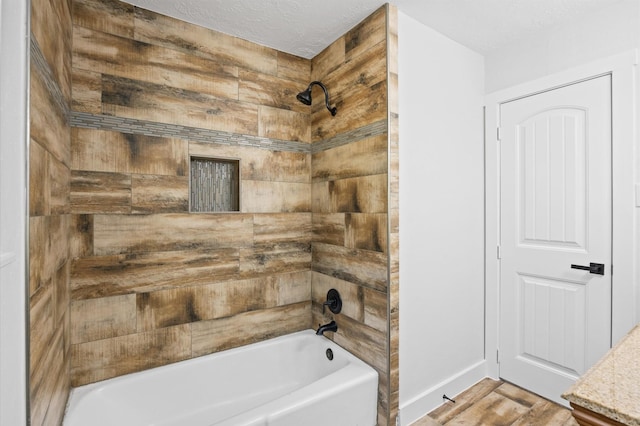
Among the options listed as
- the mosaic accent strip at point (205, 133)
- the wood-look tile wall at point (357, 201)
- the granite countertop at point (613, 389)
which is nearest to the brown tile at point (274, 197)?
the wood-look tile wall at point (357, 201)

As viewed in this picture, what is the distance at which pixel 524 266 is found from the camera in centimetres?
227

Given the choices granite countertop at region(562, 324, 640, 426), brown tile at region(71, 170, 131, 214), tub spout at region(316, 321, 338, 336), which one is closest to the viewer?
granite countertop at region(562, 324, 640, 426)

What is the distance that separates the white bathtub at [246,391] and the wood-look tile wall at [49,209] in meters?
0.24

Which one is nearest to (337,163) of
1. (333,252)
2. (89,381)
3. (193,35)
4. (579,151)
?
(333,252)

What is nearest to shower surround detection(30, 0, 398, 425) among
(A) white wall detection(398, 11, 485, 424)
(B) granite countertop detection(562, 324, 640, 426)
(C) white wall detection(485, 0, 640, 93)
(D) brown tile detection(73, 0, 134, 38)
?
(D) brown tile detection(73, 0, 134, 38)

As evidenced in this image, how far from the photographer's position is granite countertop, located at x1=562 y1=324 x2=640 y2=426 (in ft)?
2.69

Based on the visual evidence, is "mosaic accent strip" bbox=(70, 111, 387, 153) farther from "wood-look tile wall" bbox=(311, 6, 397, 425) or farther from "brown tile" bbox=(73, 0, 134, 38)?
"brown tile" bbox=(73, 0, 134, 38)

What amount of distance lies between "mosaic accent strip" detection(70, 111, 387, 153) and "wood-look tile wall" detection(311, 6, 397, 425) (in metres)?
0.04

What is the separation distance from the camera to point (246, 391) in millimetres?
2070

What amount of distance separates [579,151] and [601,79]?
1.42 feet

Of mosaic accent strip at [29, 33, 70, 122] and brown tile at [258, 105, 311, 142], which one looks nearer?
mosaic accent strip at [29, 33, 70, 122]

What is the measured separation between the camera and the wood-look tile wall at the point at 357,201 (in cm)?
185

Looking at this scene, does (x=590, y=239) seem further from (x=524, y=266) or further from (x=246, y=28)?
(x=246, y=28)
